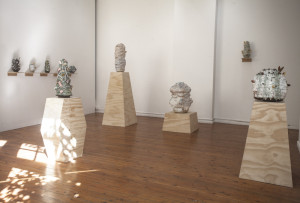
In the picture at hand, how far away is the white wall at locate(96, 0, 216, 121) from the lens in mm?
6086

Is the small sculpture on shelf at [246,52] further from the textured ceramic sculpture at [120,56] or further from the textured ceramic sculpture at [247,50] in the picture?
the textured ceramic sculpture at [120,56]

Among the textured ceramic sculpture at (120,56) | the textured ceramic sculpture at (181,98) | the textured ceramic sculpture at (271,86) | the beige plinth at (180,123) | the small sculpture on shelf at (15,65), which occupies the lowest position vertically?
the beige plinth at (180,123)

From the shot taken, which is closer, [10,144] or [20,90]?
[10,144]

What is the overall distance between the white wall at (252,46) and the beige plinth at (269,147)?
3480 mm

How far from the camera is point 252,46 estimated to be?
19.2ft

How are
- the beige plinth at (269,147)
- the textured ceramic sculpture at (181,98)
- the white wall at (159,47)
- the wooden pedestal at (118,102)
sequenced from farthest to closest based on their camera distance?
the white wall at (159,47), the wooden pedestal at (118,102), the textured ceramic sculpture at (181,98), the beige plinth at (269,147)

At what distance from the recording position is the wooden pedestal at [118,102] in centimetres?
546

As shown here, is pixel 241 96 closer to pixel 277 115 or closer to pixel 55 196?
pixel 277 115

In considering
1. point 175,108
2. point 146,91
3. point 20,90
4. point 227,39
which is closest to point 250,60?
point 227,39

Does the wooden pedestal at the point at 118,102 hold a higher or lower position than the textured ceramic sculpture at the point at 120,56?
lower

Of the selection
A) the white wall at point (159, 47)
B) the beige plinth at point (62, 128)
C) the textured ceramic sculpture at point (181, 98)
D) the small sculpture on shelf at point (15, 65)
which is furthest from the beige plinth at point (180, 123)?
the small sculpture on shelf at point (15, 65)

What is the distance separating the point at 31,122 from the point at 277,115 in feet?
15.8

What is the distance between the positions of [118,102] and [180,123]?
1398mm

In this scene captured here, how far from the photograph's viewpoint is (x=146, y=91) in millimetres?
7055
